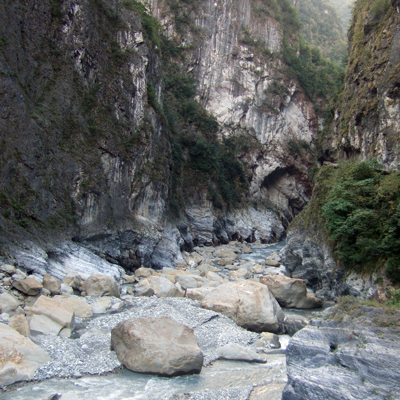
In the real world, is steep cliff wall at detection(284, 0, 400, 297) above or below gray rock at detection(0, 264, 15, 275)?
above

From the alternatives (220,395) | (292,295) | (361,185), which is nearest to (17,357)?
(220,395)

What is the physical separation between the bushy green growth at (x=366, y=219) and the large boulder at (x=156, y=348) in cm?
641

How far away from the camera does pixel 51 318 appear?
334 inches

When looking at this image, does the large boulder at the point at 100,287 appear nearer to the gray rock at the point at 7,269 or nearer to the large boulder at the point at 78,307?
the large boulder at the point at 78,307

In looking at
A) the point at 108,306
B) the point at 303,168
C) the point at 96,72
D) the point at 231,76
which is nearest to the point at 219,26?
the point at 231,76

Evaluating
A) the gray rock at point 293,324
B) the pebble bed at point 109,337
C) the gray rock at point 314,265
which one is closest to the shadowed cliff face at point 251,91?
the gray rock at point 314,265

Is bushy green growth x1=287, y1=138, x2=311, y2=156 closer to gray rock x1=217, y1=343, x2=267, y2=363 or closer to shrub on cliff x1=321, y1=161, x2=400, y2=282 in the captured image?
shrub on cliff x1=321, y1=161, x2=400, y2=282

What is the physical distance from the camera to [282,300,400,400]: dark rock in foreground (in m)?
4.57

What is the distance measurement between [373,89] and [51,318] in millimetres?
20817

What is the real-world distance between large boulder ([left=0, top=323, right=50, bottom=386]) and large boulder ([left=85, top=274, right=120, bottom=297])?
518 cm

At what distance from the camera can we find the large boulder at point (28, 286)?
10344mm

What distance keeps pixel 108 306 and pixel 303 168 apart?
126 feet

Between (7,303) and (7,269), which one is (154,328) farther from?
(7,269)

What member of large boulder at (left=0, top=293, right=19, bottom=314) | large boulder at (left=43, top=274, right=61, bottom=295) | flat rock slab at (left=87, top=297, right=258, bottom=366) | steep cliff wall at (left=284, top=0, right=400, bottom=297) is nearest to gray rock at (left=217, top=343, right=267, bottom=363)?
flat rock slab at (left=87, top=297, right=258, bottom=366)
